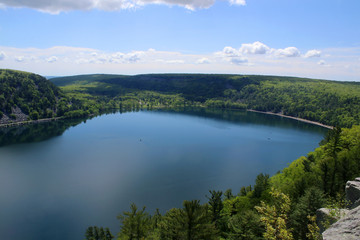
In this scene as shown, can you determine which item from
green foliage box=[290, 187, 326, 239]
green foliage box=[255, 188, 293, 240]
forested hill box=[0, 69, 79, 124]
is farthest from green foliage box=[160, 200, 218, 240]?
forested hill box=[0, 69, 79, 124]

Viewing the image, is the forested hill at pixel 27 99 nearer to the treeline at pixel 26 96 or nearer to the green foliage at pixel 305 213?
the treeline at pixel 26 96

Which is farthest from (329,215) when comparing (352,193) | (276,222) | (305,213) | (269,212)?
(305,213)

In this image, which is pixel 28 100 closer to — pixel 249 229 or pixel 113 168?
pixel 113 168

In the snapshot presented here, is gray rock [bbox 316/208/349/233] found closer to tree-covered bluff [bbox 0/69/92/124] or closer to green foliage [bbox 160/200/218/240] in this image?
green foliage [bbox 160/200/218/240]

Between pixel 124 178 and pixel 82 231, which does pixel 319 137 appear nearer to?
pixel 124 178

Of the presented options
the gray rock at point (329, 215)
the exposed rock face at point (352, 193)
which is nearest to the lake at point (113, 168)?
the gray rock at point (329, 215)

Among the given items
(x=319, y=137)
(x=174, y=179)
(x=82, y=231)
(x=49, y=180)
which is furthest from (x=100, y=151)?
(x=319, y=137)
